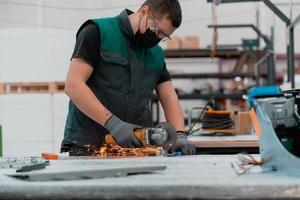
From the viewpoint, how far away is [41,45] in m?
4.44

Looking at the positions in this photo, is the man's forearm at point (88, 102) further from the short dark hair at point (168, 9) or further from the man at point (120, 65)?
the short dark hair at point (168, 9)

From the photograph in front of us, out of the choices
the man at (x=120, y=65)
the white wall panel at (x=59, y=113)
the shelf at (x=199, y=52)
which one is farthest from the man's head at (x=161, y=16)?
the shelf at (x=199, y=52)

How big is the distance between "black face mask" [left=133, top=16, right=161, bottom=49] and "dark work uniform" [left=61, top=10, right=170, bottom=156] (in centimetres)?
2

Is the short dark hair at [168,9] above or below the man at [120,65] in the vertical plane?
above

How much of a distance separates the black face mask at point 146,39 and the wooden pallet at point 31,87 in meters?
2.24

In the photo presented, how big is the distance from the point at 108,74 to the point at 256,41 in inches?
193

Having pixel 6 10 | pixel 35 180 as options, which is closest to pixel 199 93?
pixel 6 10

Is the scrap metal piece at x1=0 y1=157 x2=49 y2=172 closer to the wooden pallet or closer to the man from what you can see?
the man

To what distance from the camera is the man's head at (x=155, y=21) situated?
2119mm

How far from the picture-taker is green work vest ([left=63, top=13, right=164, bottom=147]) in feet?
7.17

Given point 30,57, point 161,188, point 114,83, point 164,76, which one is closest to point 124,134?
point 114,83

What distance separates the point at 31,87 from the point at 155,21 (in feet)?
8.55

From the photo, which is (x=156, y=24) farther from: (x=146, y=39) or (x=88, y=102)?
(x=88, y=102)

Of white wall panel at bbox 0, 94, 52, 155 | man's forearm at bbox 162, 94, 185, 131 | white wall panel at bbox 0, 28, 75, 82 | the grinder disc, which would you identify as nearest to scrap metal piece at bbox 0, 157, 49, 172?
the grinder disc
